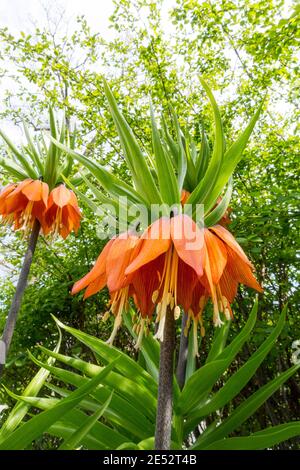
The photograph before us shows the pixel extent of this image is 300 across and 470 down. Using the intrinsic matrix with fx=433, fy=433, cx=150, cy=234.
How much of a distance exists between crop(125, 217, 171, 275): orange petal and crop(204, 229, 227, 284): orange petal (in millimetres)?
64

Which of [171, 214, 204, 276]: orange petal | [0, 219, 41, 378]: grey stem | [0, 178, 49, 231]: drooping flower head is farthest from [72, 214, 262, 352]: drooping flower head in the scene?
Result: [0, 178, 49, 231]: drooping flower head

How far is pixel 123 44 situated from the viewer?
351 cm

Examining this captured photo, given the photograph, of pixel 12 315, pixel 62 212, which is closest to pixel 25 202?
pixel 62 212

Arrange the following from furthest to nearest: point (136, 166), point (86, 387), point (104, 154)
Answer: point (104, 154), point (136, 166), point (86, 387)

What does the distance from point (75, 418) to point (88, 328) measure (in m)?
2.04

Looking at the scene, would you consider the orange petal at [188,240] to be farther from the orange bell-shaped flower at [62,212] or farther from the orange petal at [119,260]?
the orange bell-shaped flower at [62,212]

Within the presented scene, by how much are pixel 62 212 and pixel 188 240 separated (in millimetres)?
1115

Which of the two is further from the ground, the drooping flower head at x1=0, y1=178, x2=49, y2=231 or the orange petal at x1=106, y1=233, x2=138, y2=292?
the drooping flower head at x1=0, y1=178, x2=49, y2=231

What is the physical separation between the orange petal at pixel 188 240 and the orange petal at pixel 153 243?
12 mm

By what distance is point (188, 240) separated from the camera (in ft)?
2.07

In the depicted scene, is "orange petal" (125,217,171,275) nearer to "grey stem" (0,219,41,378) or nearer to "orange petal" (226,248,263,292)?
"orange petal" (226,248,263,292)

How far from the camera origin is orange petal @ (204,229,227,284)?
630mm
